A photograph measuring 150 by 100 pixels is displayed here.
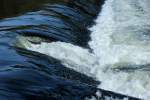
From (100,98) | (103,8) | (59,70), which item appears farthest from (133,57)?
(103,8)

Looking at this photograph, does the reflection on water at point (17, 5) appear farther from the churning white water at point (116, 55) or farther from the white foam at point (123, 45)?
the churning white water at point (116, 55)

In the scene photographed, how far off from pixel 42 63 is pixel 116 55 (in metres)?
2.12

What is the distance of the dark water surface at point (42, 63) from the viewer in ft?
18.3

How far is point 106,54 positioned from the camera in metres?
8.83

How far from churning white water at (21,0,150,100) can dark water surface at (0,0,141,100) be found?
1.10 feet

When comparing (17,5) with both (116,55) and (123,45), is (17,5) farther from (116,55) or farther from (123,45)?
(116,55)

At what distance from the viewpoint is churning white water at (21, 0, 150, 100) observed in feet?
23.0

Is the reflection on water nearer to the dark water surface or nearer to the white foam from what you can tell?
the dark water surface

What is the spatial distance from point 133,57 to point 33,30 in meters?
2.29

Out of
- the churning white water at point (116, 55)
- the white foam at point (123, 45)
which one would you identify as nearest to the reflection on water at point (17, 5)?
the white foam at point (123, 45)

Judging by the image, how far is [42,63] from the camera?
268 inches

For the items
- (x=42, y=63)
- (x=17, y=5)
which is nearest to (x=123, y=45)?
(x=42, y=63)

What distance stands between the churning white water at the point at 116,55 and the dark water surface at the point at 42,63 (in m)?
0.34

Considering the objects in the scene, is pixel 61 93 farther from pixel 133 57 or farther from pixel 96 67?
pixel 133 57
